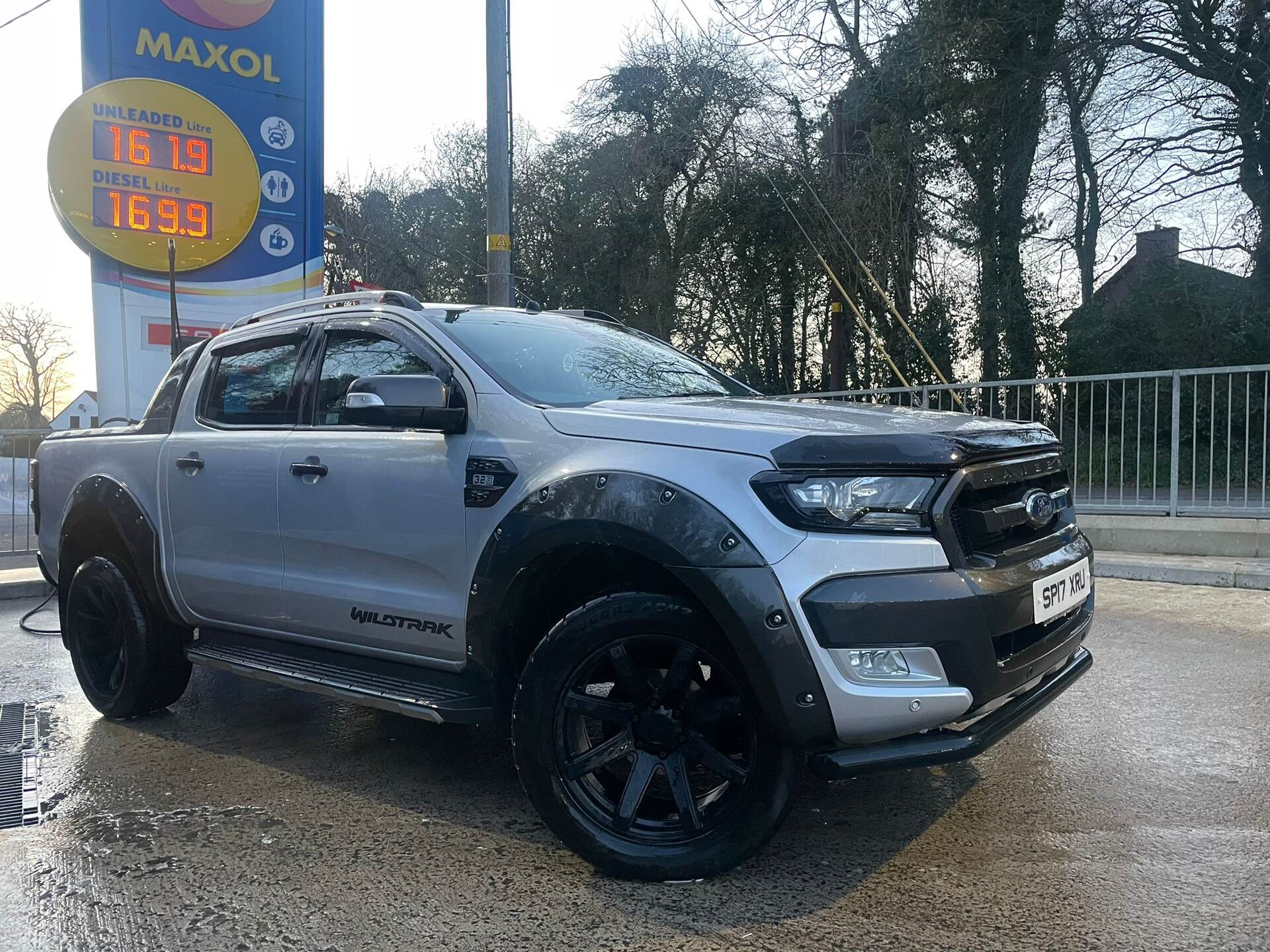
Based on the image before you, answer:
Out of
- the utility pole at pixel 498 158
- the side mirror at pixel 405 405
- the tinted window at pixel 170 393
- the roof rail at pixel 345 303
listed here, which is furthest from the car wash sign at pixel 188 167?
the side mirror at pixel 405 405

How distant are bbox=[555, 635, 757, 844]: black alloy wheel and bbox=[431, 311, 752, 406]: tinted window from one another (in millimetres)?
994

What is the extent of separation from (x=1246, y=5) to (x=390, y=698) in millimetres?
13693

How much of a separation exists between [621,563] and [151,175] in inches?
475

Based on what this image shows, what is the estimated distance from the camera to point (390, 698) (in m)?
3.40

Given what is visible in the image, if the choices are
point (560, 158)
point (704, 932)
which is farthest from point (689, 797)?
point (560, 158)

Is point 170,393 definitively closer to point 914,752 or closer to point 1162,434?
point 914,752

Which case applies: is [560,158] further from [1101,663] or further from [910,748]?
[910,748]

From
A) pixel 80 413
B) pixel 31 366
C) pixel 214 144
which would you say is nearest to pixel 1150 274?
pixel 214 144

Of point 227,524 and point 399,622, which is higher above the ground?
point 227,524

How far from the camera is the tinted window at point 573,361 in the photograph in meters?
3.67

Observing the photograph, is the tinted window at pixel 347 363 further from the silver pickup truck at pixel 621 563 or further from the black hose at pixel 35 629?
the black hose at pixel 35 629

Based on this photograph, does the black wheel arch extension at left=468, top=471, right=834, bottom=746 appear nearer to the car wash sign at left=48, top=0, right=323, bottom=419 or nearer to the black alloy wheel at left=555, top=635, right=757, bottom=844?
the black alloy wheel at left=555, top=635, right=757, bottom=844

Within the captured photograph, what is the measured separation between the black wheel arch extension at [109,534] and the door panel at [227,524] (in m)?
0.16

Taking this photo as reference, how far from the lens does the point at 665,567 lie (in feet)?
9.37
